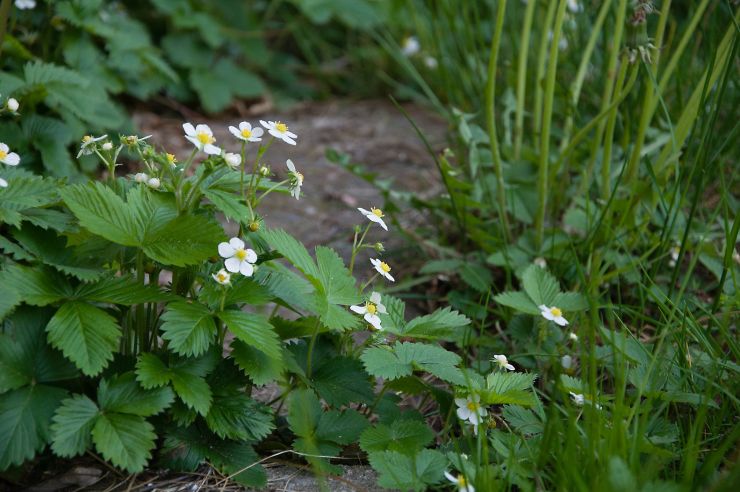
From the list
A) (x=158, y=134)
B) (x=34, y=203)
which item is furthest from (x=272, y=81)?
(x=34, y=203)

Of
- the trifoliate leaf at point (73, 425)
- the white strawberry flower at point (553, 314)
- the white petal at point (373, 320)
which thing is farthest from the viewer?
the white strawberry flower at point (553, 314)

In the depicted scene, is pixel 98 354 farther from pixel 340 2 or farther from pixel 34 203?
pixel 340 2

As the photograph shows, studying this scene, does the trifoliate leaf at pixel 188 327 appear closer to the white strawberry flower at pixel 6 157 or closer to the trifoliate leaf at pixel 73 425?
the trifoliate leaf at pixel 73 425

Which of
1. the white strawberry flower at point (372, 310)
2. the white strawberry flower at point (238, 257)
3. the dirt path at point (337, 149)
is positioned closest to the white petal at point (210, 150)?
the white strawberry flower at point (238, 257)

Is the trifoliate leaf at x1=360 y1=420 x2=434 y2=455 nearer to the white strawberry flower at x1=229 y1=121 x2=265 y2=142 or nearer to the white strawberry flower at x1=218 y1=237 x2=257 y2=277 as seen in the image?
the white strawberry flower at x1=218 y1=237 x2=257 y2=277

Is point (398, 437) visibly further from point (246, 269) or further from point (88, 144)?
point (88, 144)

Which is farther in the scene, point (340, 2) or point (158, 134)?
point (340, 2)
